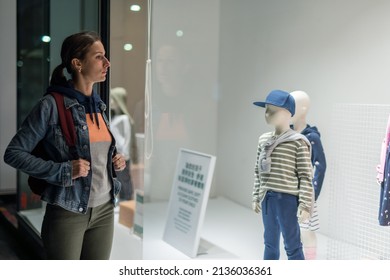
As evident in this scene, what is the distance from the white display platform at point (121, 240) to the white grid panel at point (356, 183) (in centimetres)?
93

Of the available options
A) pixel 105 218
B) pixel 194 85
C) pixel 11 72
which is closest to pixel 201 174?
pixel 194 85

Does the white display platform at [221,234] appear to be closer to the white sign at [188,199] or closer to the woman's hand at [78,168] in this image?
the white sign at [188,199]

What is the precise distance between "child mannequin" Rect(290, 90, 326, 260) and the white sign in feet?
2.23

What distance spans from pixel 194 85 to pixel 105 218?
4.12 ft

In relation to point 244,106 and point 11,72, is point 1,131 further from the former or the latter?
point 244,106

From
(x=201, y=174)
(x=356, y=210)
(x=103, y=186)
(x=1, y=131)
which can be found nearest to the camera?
(x=103, y=186)

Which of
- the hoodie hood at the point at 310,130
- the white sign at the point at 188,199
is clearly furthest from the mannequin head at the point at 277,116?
the white sign at the point at 188,199

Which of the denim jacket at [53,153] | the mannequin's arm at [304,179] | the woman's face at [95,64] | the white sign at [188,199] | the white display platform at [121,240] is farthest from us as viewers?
the white sign at [188,199]

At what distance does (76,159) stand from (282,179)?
2.82ft

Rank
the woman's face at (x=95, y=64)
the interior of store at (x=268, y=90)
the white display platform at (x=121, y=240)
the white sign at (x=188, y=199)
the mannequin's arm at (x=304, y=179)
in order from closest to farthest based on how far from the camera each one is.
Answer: the woman's face at (x=95, y=64) < the mannequin's arm at (x=304, y=179) < the white display platform at (x=121, y=240) < the interior of store at (x=268, y=90) < the white sign at (x=188, y=199)

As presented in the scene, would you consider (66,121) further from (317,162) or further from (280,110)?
(317,162)

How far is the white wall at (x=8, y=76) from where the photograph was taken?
2289mm

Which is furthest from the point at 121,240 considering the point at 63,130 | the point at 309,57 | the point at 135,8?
the point at 309,57

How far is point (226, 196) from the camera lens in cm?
278
